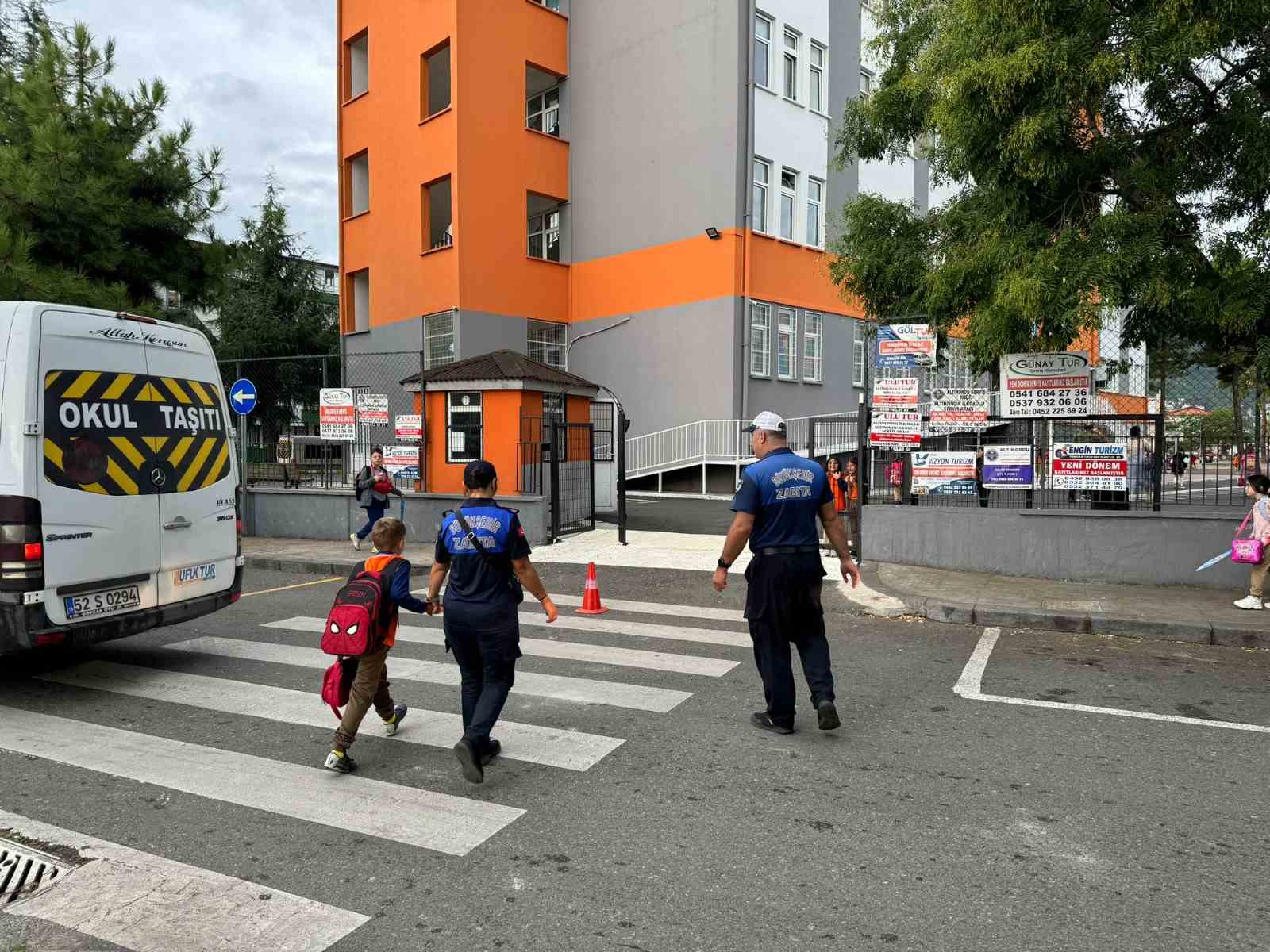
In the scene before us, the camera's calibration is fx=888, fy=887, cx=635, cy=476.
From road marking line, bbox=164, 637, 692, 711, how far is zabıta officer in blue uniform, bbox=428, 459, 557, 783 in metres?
1.41

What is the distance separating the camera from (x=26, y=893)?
135 inches

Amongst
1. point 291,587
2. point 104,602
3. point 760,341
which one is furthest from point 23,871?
point 760,341

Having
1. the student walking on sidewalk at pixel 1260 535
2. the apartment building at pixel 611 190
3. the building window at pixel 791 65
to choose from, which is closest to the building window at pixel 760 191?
the apartment building at pixel 611 190

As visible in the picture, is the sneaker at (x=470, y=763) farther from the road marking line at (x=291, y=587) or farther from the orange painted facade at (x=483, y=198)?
the orange painted facade at (x=483, y=198)

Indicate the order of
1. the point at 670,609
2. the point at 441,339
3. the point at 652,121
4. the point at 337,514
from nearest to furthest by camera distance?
1. the point at 670,609
2. the point at 337,514
3. the point at 441,339
4. the point at 652,121

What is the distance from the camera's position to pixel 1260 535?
28.2ft

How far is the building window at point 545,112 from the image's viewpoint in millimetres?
25422

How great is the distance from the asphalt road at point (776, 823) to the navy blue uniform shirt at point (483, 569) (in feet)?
2.78

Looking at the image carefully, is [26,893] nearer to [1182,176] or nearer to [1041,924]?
[1041,924]

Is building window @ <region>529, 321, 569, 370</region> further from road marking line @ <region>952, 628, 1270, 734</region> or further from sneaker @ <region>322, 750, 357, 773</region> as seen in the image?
sneaker @ <region>322, 750, 357, 773</region>

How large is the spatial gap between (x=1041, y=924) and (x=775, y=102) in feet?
75.7

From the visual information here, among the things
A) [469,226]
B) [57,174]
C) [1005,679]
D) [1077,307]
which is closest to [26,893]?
[1005,679]

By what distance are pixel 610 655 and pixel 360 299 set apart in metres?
21.7

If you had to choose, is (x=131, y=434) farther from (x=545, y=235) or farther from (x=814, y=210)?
(x=814, y=210)
